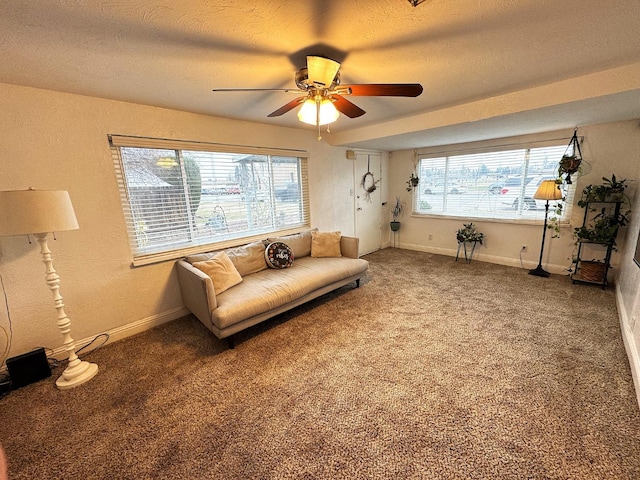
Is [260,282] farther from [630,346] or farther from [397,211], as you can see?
[397,211]

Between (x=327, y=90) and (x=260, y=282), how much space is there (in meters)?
1.89

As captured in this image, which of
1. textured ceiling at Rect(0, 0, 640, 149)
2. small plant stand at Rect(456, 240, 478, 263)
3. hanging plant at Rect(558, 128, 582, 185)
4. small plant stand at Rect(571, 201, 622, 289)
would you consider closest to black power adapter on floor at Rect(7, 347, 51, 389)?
textured ceiling at Rect(0, 0, 640, 149)

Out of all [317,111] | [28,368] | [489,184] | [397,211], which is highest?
[317,111]

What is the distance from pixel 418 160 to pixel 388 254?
1920 mm

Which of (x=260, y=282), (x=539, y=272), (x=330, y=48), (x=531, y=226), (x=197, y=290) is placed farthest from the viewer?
(x=531, y=226)

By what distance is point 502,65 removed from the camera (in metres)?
1.89

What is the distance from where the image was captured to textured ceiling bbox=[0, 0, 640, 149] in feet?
4.07

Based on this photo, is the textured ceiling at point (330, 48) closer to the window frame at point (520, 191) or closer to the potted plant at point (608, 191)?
the potted plant at point (608, 191)

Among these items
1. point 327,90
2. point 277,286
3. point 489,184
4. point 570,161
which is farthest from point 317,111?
point 489,184

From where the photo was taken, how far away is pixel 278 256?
3.18 m

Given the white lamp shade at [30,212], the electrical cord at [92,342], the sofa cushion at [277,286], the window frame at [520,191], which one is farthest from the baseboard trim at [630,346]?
the electrical cord at [92,342]

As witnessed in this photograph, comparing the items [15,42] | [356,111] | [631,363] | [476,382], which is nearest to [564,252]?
[631,363]

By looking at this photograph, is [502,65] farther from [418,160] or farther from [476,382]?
[418,160]

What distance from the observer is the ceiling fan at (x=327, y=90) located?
1586mm
